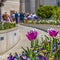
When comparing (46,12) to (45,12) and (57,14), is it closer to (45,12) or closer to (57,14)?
(45,12)

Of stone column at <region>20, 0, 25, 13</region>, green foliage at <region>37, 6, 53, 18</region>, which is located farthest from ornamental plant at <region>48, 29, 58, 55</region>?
stone column at <region>20, 0, 25, 13</region>

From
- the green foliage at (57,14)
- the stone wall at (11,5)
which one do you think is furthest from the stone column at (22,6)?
the green foliage at (57,14)

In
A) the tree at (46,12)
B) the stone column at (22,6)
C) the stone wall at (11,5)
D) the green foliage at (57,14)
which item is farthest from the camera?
the stone column at (22,6)

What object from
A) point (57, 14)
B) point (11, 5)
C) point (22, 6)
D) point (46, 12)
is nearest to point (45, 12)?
point (46, 12)

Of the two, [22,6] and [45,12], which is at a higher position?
[22,6]

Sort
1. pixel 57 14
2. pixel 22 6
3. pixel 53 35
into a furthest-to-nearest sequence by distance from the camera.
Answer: pixel 22 6
pixel 57 14
pixel 53 35

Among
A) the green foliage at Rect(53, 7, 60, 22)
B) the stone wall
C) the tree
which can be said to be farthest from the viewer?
the stone wall

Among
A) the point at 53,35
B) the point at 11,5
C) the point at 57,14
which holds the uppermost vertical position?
the point at 53,35

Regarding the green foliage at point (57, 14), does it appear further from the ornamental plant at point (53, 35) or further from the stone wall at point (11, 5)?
the ornamental plant at point (53, 35)

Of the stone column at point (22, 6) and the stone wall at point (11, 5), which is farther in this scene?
the stone column at point (22, 6)

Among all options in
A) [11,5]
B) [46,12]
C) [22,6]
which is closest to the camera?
[46,12]

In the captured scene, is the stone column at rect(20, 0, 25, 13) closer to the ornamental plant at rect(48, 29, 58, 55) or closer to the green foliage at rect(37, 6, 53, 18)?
the green foliage at rect(37, 6, 53, 18)

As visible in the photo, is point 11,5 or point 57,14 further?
point 11,5

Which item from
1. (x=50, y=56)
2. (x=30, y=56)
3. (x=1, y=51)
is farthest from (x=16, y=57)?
(x=1, y=51)
